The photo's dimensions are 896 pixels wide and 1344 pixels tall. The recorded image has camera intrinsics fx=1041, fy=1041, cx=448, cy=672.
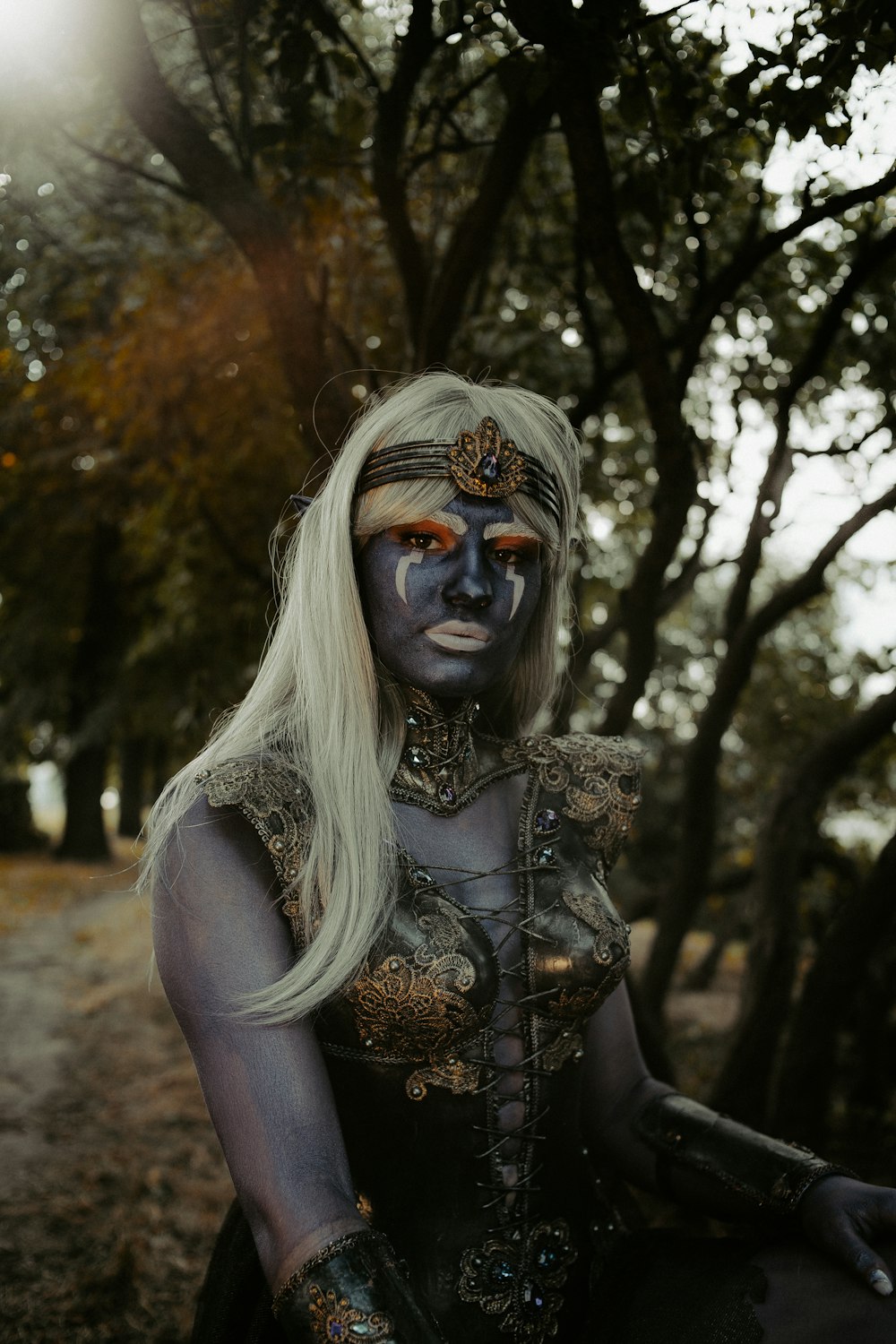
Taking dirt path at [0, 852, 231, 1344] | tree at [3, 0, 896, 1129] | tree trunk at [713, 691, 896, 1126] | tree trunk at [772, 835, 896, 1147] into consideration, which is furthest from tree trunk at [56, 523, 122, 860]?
tree trunk at [772, 835, 896, 1147]

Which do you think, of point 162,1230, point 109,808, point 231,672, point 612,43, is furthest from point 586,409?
point 109,808

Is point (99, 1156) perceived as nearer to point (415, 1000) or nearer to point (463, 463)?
point (415, 1000)

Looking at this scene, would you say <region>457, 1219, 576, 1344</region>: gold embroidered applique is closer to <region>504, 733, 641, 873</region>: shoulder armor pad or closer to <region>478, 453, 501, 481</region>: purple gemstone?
<region>504, 733, 641, 873</region>: shoulder armor pad

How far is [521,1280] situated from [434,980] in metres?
0.61

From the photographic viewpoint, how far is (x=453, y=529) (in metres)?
2.02

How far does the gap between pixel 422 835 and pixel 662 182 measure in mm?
2045

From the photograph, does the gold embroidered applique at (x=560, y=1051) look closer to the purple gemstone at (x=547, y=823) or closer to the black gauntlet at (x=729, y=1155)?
the black gauntlet at (x=729, y=1155)

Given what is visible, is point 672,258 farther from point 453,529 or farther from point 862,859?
point 862,859

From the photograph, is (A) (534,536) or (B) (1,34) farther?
(B) (1,34)

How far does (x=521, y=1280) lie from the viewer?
1908 millimetres

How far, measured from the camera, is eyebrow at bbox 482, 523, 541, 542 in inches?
80.5

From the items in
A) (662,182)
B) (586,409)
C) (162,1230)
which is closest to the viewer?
(662,182)

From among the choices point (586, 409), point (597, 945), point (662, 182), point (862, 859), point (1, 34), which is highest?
point (1, 34)

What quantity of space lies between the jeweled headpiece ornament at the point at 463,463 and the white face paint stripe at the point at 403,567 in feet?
0.49
